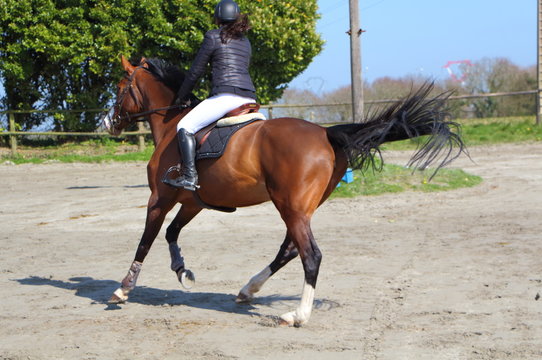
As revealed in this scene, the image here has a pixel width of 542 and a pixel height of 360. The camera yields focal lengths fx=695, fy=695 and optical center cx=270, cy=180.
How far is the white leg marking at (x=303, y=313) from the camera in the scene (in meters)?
5.59

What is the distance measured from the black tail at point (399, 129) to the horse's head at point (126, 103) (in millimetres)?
2387

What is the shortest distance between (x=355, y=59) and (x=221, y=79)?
7.68 meters

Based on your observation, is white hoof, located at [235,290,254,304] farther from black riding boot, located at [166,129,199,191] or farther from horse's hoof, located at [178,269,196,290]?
black riding boot, located at [166,129,199,191]

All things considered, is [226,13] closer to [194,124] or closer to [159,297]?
[194,124]

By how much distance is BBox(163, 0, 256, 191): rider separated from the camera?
6.38 meters

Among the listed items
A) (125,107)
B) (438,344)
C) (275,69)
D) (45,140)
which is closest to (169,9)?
(275,69)

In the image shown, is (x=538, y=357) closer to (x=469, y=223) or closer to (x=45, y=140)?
(x=469, y=223)

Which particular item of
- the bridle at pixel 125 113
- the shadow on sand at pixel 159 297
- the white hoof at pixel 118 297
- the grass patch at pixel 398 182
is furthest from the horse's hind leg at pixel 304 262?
the grass patch at pixel 398 182

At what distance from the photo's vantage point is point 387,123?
19.8ft

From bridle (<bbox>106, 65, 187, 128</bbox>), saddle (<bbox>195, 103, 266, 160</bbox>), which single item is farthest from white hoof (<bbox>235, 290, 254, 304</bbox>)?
bridle (<bbox>106, 65, 187, 128</bbox>)

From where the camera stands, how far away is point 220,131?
6.34 meters

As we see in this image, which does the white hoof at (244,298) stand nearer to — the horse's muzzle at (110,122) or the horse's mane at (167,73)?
the horse's mane at (167,73)

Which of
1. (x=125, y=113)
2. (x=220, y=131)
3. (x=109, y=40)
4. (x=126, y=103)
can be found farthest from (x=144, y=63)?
(x=109, y=40)

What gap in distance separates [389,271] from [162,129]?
2865mm
